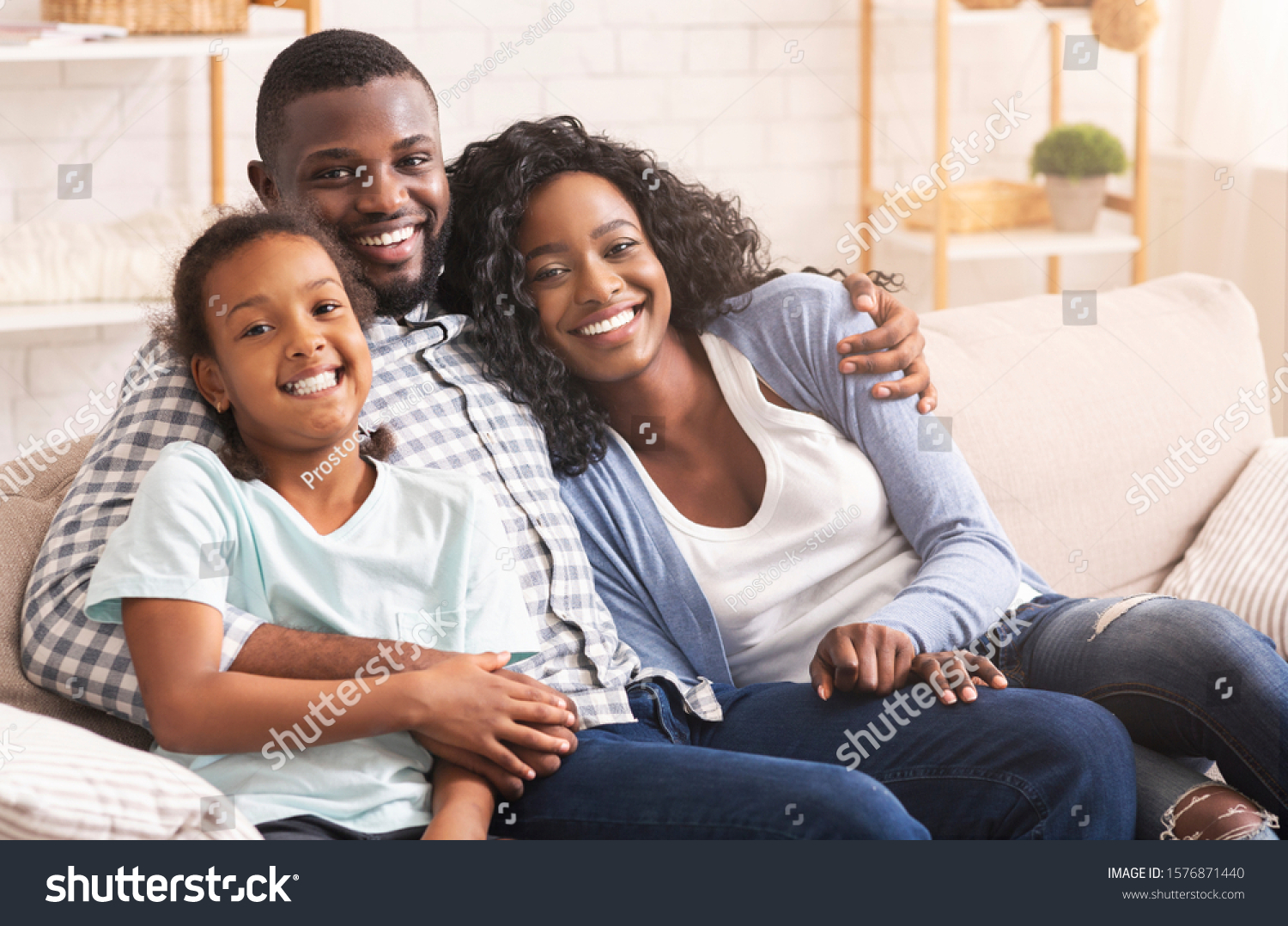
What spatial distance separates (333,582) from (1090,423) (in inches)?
39.4

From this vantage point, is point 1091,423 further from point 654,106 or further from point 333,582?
point 654,106

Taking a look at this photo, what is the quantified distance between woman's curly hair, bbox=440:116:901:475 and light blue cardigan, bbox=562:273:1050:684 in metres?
0.06

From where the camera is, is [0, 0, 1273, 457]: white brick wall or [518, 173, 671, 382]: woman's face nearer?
[518, 173, 671, 382]: woman's face

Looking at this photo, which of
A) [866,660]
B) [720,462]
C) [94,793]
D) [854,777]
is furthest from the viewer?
[720,462]

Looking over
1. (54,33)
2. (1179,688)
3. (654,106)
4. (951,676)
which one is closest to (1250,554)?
(1179,688)

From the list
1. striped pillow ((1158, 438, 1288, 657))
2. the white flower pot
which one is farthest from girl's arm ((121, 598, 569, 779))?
the white flower pot

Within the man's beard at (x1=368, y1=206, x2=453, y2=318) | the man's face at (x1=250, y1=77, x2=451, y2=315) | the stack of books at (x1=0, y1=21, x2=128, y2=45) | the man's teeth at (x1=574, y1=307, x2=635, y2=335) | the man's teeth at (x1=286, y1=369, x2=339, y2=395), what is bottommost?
the man's teeth at (x1=286, y1=369, x2=339, y2=395)

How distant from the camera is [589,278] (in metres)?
1.25

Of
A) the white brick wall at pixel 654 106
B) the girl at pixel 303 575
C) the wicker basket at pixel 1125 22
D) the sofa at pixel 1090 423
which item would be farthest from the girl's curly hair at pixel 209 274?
the wicker basket at pixel 1125 22

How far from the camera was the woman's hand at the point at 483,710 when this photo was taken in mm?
959

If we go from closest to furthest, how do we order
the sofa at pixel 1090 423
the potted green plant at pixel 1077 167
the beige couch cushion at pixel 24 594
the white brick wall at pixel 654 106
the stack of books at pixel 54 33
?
the beige couch cushion at pixel 24 594 < the sofa at pixel 1090 423 < the stack of books at pixel 54 33 < the white brick wall at pixel 654 106 < the potted green plant at pixel 1077 167

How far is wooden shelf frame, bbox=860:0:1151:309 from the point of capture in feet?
8.01

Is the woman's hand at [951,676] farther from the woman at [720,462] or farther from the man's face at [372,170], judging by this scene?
the man's face at [372,170]

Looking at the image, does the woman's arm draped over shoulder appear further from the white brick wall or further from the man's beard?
the white brick wall
